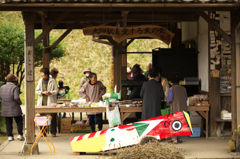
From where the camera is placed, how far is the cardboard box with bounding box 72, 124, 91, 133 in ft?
29.7

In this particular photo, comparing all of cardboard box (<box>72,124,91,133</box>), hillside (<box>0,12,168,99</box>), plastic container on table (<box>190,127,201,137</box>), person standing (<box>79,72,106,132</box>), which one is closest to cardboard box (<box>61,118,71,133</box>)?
cardboard box (<box>72,124,91,133</box>)

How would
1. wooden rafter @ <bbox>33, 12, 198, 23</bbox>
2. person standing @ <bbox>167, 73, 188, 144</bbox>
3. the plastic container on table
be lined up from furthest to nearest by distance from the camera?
wooden rafter @ <bbox>33, 12, 198, 23</bbox>
the plastic container on table
person standing @ <bbox>167, 73, 188, 144</bbox>

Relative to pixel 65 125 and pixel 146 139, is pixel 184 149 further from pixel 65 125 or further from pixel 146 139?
pixel 65 125

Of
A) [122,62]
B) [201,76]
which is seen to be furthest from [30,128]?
[201,76]

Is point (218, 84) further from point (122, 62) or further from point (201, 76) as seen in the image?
point (122, 62)

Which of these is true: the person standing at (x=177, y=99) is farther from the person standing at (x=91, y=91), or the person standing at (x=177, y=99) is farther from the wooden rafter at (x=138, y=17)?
the wooden rafter at (x=138, y=17)

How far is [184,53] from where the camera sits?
1023cm

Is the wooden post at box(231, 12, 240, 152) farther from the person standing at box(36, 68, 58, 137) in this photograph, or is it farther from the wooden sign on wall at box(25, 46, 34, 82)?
the person standing at box(36, 68, 58, 137)

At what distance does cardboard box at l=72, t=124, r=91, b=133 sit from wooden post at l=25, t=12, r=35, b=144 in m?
2.55

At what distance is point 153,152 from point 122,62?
19.2 ft

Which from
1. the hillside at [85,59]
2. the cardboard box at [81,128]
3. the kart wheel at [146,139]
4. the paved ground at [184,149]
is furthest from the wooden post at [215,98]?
the hillside at [85,59]

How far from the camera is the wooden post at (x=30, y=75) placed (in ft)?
21.1

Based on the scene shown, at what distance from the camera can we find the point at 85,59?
83.4 ft

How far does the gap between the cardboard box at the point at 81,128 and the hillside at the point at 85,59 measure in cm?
1400
